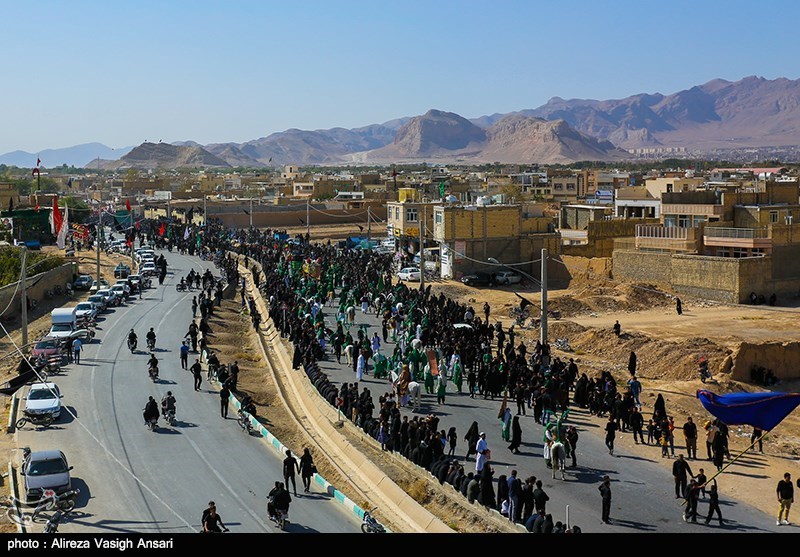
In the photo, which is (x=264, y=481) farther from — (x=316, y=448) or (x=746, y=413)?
(x=746, y=413)

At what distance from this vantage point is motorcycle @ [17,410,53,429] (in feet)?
74.3

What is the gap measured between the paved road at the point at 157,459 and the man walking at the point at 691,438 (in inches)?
287

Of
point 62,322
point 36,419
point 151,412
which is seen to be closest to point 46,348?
point 62,322

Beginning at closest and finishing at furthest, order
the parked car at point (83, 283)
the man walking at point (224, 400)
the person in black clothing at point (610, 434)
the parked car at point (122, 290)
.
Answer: the person in black clothing at point (610, 434)
the man walking at point (224, 400)
the parked car at point (122, 290)
the parked car at point (83, 283)

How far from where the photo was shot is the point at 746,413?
1597 centimetres

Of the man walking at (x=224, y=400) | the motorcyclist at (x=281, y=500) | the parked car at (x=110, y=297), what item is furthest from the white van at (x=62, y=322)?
the motorcyclist at (x=281, y=500)

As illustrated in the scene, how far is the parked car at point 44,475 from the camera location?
17062 mm

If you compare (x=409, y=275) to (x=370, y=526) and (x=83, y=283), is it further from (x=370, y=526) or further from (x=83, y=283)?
(x=370, y=526)

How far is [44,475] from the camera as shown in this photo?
17.2 metres

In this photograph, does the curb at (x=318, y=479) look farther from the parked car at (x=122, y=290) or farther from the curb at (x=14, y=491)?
the parked car at (x=122, y=290)

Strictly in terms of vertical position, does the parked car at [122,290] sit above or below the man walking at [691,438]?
above

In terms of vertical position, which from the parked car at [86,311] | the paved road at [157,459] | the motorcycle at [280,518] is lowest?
the paved road at [157,459]

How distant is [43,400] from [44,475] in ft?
21.2
